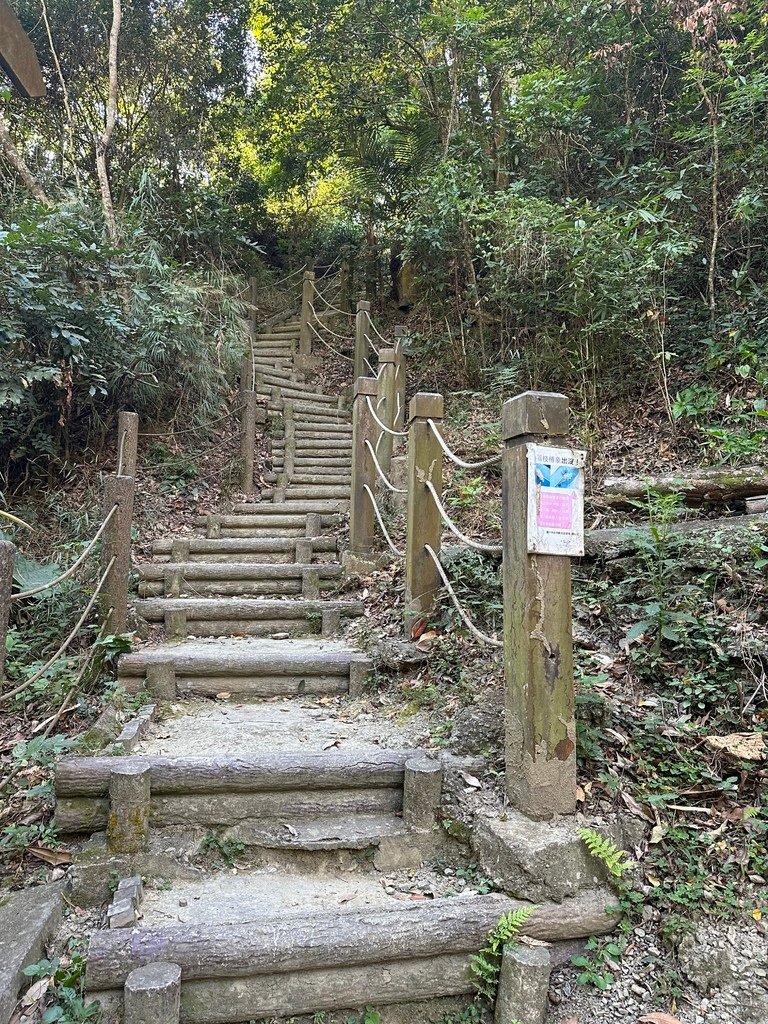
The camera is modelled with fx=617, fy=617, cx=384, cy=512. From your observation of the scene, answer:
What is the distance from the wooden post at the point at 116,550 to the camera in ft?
11.6

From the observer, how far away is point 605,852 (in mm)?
1971

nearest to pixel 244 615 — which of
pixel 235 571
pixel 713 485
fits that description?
pixel 235 571

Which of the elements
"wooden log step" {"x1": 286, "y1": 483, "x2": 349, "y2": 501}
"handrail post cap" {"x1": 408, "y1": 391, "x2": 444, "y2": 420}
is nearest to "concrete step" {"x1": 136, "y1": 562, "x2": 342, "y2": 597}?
"handrail post cap" {"x1": 408, "y1": 391, "x2": 444, "y2": 420}

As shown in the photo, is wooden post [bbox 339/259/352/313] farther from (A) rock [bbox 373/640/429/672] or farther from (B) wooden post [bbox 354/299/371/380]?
(A) rock [bbox 373/640/429/672]

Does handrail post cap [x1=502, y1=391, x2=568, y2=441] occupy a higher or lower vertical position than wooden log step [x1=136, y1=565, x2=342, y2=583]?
higher

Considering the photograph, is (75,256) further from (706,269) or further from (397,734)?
(706,269)

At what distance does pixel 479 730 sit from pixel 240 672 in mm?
1459

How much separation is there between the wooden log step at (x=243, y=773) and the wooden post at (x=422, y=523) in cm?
112

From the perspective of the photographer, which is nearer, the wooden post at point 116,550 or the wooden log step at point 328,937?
the wooden log step at point 328,937

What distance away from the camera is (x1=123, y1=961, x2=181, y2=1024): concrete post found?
1643mm

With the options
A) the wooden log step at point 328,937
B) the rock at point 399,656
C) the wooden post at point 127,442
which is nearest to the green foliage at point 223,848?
the wooden log step at point 328,937

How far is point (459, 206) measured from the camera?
6898 mm

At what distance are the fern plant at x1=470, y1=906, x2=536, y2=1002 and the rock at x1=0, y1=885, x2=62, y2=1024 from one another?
1302 mm

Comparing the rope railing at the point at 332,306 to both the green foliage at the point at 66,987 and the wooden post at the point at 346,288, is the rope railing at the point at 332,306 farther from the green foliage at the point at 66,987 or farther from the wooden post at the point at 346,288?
the green foliage at the point at 66,987
